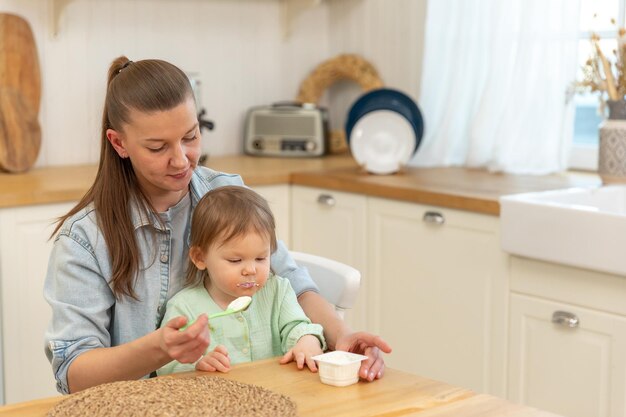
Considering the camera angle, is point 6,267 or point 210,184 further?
point 6,267

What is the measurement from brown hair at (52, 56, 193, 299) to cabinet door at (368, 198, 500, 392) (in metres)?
1.24

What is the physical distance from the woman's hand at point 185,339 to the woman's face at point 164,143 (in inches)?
11.3

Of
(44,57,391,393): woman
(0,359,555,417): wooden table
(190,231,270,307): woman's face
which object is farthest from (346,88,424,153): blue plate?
(0,359,555,417): wooden table

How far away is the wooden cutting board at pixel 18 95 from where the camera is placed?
3018 millimetres

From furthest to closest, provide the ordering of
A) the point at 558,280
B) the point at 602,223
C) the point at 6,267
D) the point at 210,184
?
the point at 6,267 → the point at 558,280 → the point at 602,223 → the point at 210,184

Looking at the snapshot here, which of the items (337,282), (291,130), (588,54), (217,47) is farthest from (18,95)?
(588,54)

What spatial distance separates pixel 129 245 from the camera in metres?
1.56

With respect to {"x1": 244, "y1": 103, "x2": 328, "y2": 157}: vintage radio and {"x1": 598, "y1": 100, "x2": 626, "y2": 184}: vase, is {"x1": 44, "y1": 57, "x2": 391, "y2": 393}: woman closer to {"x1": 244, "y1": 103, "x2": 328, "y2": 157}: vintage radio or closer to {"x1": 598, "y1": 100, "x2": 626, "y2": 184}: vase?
{"x1": 598, "y1": 100, "x2": 626, "y2": 184}: vase

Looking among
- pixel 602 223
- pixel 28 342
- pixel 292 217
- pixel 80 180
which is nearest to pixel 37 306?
pixel 28 342

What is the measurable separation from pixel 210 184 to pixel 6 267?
107cm

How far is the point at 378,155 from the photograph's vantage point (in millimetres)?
3215

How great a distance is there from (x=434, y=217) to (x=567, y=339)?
535 millimetres

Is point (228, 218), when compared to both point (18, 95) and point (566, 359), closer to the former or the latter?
point (566, 359)

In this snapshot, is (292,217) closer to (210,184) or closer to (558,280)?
(558,280)
